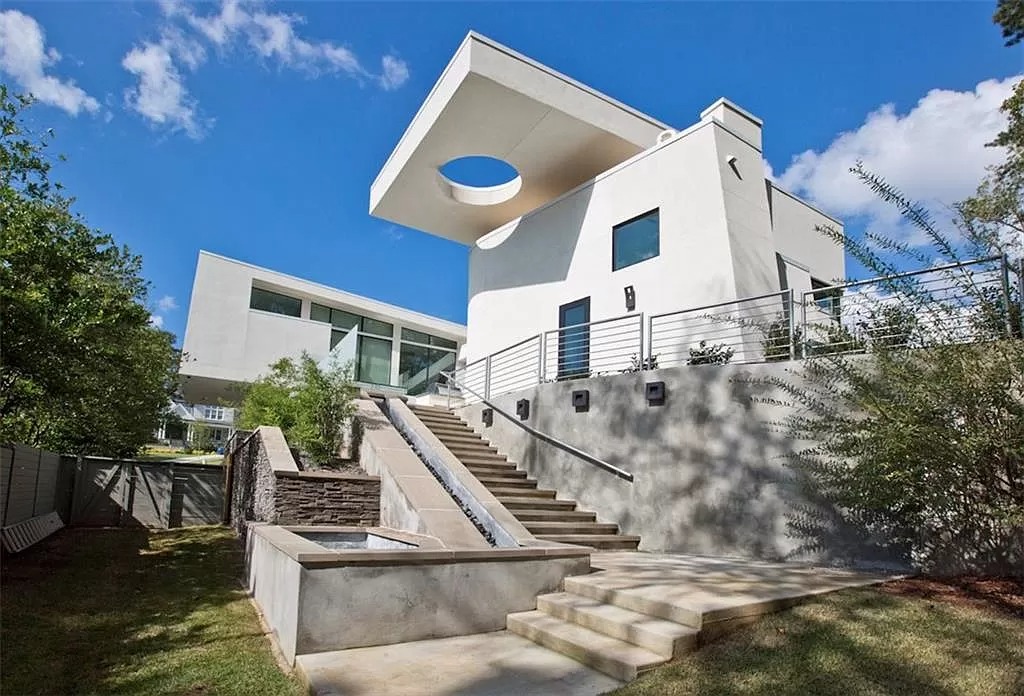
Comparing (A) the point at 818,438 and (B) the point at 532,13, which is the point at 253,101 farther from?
(A) the point at 818,438

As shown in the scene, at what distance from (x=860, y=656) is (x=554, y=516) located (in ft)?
16.6

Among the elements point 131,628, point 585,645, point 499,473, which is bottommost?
point 131,628

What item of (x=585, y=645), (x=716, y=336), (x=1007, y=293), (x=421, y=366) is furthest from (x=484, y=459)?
(x=421, y=366)

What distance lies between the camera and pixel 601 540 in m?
8.16

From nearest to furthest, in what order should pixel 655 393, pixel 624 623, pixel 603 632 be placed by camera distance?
pixel 624 623 → pixel 603 632 → pixel 655 393

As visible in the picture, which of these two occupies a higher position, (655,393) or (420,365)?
(420,365)

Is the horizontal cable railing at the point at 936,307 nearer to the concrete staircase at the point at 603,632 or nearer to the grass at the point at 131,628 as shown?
the concrete staircase at the point at 603,632

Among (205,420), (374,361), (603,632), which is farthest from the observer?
(205,420)

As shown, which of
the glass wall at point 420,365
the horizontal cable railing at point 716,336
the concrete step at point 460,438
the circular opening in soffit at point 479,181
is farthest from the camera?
the glass wall at point 420,365

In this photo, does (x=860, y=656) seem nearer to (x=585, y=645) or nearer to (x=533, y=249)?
(x=585, y=645)

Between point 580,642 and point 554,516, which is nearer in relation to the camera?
point 580,642

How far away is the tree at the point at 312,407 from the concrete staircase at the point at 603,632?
5706 mm

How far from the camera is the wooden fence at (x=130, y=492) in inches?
494

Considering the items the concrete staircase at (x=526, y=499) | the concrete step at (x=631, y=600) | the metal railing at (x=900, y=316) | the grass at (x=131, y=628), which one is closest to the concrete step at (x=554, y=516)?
the concrete staircase at (x=526, y=499)
